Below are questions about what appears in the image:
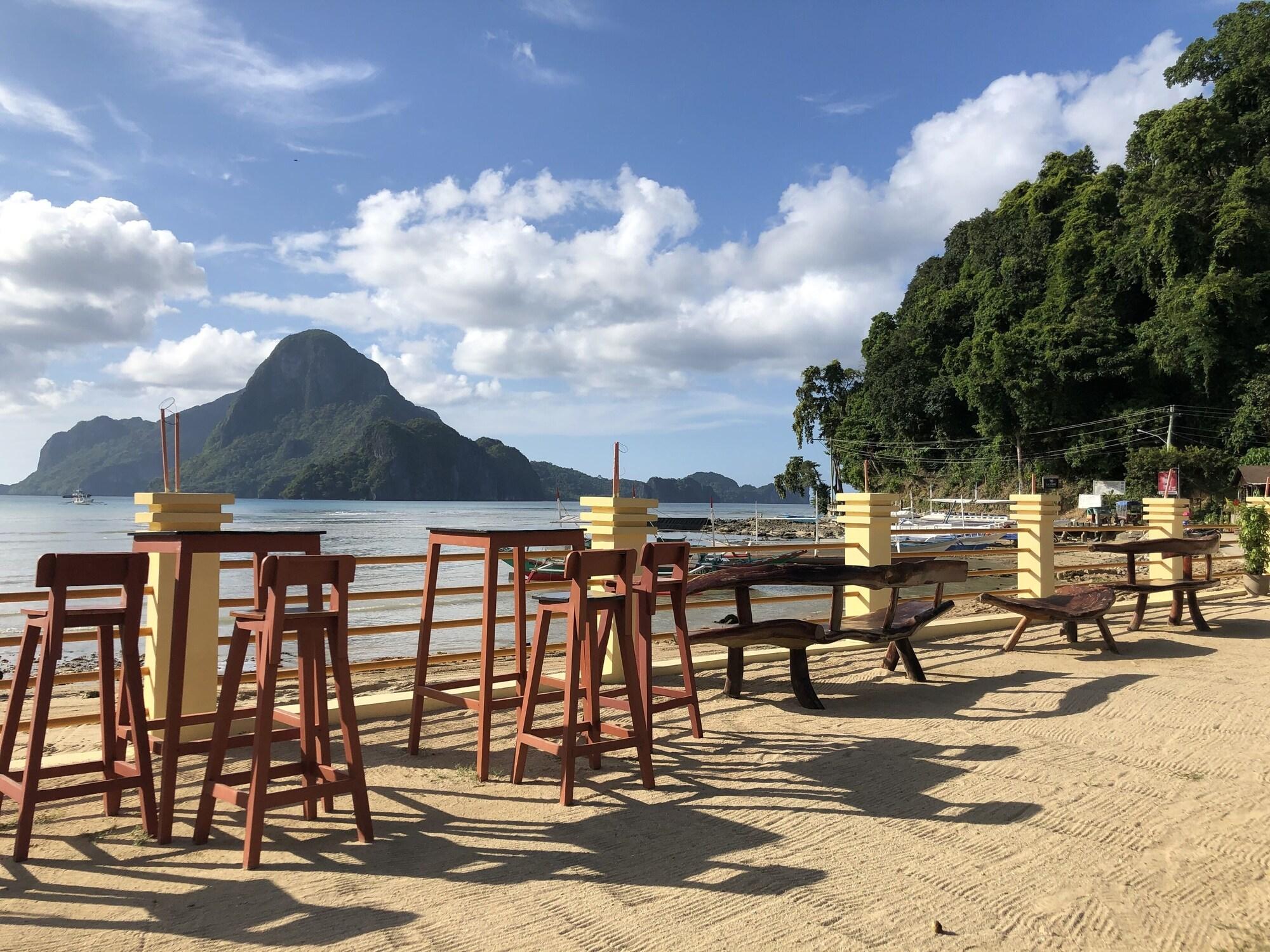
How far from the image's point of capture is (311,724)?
3387mm

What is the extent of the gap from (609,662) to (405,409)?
18758 centimetres

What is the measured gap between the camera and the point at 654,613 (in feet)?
15.6

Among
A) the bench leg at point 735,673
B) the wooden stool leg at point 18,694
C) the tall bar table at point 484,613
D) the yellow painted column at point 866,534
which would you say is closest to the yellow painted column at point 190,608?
the tall bar table at point 484,613

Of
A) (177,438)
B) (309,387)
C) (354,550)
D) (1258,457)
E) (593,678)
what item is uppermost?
(309,387)

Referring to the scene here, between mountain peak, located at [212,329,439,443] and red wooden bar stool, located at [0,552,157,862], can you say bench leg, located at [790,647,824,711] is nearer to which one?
red wooden bar stool, located at [0,552,157,862]

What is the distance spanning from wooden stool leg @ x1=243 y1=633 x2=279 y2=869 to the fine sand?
9 centimetres

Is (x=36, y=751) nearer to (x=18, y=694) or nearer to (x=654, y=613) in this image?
(x=18, y=694)

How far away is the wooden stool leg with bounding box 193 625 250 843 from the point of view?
3211 mm

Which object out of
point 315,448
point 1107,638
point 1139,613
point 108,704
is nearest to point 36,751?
point 108,704

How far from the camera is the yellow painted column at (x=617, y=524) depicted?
20.5 feet

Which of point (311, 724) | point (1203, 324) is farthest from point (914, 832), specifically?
point (1203, 324)

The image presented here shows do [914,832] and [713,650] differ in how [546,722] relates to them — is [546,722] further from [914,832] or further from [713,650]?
[713,650]

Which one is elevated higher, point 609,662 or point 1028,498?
point 1028,498

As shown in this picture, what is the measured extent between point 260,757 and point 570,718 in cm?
126
